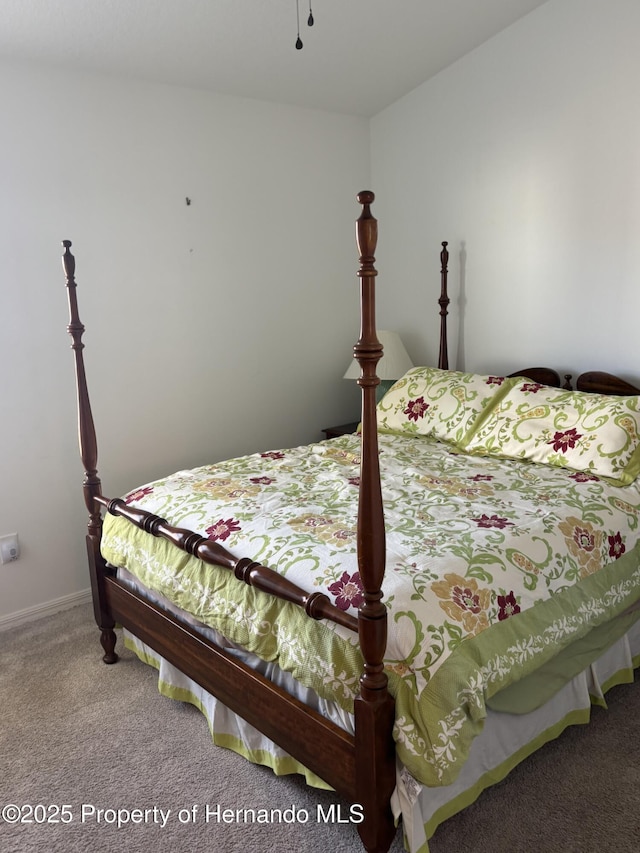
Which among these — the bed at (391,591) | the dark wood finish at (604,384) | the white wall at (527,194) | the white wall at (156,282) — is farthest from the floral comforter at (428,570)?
the white wall at (527,194)

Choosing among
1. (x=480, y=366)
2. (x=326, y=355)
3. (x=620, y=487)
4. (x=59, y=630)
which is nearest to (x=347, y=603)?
(x=620, y=487)

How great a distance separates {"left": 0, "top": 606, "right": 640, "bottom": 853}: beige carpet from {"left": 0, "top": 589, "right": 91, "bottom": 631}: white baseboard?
549 millimetres

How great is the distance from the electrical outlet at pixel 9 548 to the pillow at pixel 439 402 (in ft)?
5.78

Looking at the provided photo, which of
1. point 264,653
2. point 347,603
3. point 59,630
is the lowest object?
point 59,630

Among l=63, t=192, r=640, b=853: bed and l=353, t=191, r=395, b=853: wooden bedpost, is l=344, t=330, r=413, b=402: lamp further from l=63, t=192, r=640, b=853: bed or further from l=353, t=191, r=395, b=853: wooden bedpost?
l=353, t=191, r=395, b=853: wooden bedpost

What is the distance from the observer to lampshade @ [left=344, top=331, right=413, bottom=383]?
3.55 meters

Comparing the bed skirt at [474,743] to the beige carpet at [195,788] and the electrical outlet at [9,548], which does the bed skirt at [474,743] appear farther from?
the electrical outlet at [9,548]

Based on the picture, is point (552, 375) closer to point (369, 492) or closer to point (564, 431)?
point (564, 431)

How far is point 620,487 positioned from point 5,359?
2484mm

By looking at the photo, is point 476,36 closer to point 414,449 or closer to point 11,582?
point 414,449

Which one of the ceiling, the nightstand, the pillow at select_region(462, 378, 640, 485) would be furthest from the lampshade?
the ceiling

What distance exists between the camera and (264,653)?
5.47 ft

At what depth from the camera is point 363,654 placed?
138 cm

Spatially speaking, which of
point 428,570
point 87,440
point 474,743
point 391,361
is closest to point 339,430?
point 391,361
